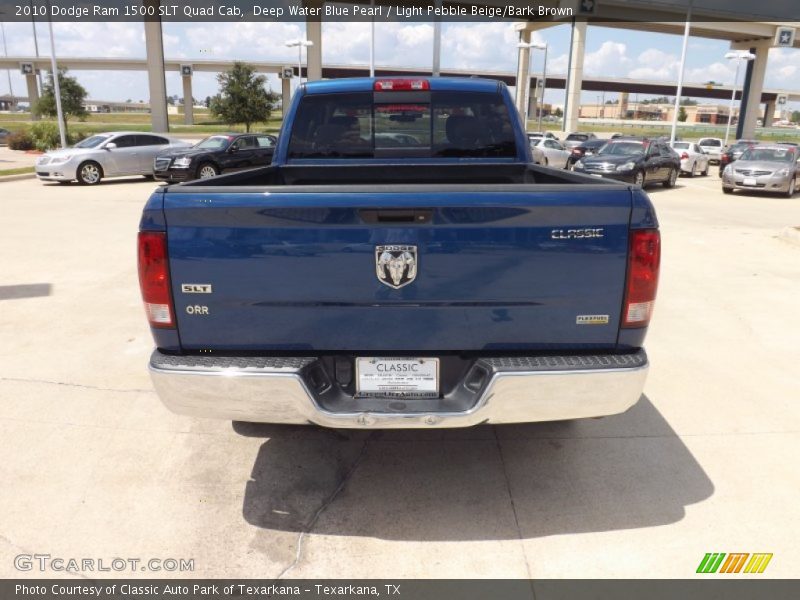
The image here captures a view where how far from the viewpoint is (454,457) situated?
3932mm

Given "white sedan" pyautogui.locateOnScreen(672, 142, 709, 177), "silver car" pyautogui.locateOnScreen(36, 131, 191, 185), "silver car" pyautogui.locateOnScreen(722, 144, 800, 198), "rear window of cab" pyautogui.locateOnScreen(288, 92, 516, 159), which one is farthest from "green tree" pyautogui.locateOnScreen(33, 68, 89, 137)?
"rear window of cab" pyautogui.locateOnScreen(288, 92, 516, 159)

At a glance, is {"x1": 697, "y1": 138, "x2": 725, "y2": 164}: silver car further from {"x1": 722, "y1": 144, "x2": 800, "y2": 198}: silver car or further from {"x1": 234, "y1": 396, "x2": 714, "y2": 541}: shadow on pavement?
{"x1": 234, "y1": 396, "x2": 714, "y2": 541}: shadow on pavement

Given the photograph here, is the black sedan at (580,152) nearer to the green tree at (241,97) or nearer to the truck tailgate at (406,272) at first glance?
Answer: the truck tailgate at (406,272)

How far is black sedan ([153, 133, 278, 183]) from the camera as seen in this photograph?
18.7 meters

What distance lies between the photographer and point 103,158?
19578 millimetres

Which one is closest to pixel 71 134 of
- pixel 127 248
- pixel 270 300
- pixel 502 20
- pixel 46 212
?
pixel 46 212

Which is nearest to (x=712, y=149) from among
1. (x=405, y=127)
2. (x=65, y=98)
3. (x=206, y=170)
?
(x=206, y=170)

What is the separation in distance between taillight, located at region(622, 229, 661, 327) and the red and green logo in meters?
1.15

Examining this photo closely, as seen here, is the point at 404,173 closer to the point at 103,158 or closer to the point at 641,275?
the point at 641,275

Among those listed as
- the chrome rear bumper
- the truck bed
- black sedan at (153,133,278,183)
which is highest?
the truck bed

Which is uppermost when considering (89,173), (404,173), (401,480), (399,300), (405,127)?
(405,127)

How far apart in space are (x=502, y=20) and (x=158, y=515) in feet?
174

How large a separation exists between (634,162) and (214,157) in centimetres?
1258

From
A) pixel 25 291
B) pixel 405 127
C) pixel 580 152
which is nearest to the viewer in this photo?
pixel 405 127
